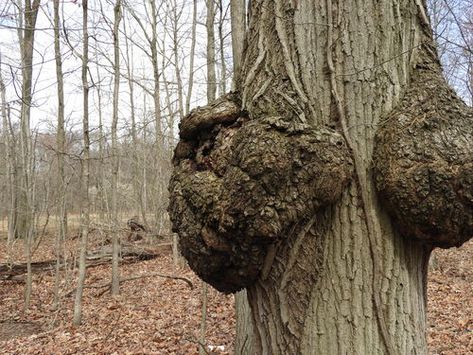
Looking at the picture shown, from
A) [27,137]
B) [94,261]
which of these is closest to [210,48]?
[27,137]

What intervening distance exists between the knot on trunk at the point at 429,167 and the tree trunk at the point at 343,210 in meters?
0.06

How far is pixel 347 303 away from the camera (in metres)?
1.37

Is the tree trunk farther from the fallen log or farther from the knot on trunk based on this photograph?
the fallen log

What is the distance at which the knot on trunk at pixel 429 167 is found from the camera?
130 centimetres

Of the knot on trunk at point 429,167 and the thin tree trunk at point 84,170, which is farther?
the thin tree trunk at point 84,170

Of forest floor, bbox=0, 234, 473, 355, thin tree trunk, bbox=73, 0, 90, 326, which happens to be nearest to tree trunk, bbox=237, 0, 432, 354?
forest floor, bbox=0, 234, 473, 355

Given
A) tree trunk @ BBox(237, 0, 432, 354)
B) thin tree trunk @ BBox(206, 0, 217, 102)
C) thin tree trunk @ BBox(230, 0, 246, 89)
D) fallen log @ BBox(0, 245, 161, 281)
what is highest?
thin tree trunk @ BBox(206, 0, 217, 102)

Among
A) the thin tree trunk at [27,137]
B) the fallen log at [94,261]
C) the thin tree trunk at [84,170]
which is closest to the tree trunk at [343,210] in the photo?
the thin tree trunk at [27,137]

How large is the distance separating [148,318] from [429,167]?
593 centimetres

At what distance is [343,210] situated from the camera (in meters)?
1.41

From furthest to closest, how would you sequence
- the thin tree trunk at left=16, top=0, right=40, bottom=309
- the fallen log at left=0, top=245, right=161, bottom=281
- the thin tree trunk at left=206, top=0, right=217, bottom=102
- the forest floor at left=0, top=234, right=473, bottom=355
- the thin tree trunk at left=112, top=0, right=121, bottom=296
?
the fallen log at left=0, top=245, right=161, bottom=281 < the thin tree trunk at left=206, top=0, right=217, bottom=102 < the thin tree trunk at left=112, top=0, right=121, bottom=296 < the thin tree trunk at left=16, top=0, right=40, bottom=309 < the forest floor at left=0, top=234, right=473, bottom=355

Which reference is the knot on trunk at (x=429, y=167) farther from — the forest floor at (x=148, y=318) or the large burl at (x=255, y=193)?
the forest floor at (x=148, y=318)

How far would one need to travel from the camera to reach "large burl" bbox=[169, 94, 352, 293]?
52.3 inches

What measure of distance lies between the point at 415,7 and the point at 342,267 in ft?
3.42
